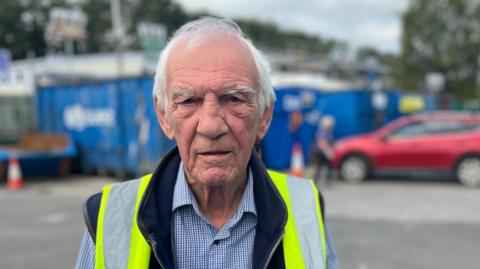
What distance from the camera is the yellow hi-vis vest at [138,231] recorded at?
1477 mm

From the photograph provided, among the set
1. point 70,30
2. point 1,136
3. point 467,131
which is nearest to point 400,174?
point 467,131

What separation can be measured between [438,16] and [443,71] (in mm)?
3500

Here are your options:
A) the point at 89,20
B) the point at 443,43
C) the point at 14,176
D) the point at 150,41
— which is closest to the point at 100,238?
the point at 14,176

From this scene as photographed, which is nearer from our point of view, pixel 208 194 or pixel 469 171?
pixel 208 194

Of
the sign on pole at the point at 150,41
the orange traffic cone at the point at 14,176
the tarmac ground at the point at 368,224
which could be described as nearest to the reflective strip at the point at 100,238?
the tarmac ground at the point at 368,224

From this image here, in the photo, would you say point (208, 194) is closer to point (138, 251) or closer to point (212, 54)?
point (138, 251)

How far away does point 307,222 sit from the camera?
1.65 metres

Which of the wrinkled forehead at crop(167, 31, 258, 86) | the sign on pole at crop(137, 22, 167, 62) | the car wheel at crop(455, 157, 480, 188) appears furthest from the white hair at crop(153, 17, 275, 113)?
the sign on pole at crop(137, 22, 167, 62)

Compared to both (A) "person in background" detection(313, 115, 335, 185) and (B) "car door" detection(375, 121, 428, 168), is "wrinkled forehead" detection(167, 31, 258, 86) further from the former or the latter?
(B) "car door" detection(375, 121, 428, 168)

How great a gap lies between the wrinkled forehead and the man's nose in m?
0.11

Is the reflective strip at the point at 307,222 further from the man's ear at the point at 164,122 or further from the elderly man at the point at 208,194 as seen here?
the man's ear at the point at 164,122

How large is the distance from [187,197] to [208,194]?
0.07 meters

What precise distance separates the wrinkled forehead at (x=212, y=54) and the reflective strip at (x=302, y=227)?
1.45 feet

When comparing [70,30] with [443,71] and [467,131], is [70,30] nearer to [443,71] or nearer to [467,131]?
[467,131]
